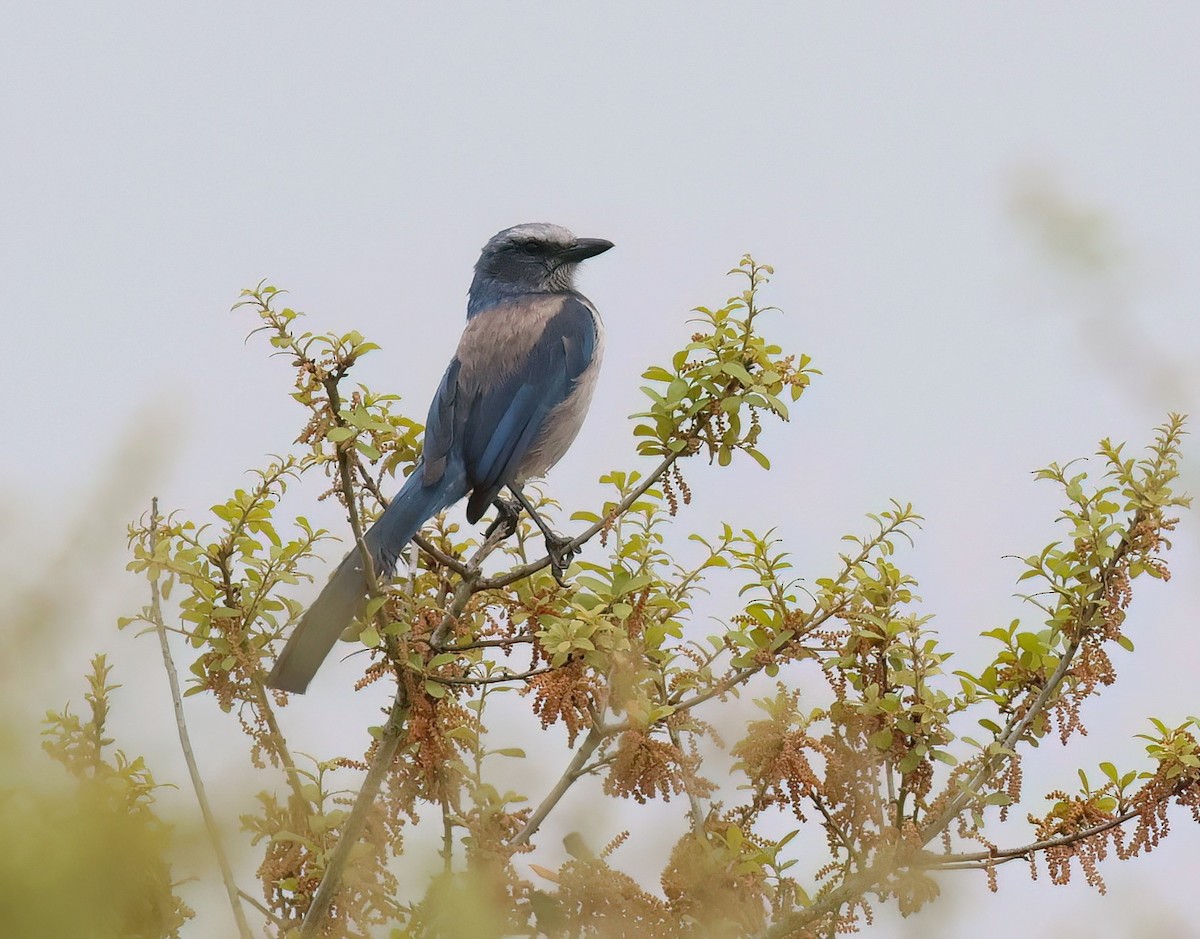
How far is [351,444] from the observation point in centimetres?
314

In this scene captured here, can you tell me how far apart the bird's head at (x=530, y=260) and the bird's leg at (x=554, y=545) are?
4.79 ft

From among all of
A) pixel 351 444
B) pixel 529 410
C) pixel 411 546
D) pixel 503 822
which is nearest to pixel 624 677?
pixel 503 822

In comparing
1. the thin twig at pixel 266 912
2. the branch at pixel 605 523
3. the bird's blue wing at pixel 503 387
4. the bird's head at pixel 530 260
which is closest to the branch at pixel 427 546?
the branch at pixel 605 523

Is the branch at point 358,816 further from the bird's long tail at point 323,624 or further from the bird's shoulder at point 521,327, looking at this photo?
the bird's shoulder at point 521,327

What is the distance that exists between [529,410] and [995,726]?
7.13ft

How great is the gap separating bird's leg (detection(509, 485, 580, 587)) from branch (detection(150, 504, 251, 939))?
3.50 ft

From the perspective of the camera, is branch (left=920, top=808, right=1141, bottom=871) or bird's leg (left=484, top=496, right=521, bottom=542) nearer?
branch (left=920, top=808, right=1141, bottom=871)

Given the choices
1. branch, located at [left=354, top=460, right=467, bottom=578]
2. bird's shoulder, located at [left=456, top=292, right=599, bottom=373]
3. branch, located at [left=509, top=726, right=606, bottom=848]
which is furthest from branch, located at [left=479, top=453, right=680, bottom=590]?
bird's shoulder, located at [left=456, top=292, right=599, bottom=373]

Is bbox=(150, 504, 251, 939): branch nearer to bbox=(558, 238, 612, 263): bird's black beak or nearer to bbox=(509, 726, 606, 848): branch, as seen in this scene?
bbox=(509, 726, 606, 848): branch

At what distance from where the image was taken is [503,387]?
4.73 metres

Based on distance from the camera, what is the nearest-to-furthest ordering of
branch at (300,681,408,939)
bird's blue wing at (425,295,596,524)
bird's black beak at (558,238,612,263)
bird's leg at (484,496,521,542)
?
branch at (300,681,408,939) < bird's leg at (484,496,521,542) < bird's blue wing at (425,295,596,524) < bird's black beak at (558,238,612,263)

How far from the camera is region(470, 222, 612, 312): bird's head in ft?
18.5

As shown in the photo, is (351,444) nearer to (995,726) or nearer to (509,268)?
(995,726)

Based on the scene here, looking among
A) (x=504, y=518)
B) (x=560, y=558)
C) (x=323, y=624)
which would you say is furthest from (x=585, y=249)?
(x=323, y=624)
